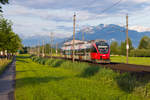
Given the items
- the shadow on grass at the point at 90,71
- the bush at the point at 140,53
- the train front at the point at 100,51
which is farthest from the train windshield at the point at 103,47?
the bush at the point at 140,53

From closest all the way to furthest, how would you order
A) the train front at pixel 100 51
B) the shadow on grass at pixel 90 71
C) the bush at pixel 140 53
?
1. the shadow on grass at pixel 90 71
2. the train front at pixel 100 51
3. the bush at pixel 140 53

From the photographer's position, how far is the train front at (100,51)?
114 feet

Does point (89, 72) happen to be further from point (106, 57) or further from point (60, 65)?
point (106, 57)

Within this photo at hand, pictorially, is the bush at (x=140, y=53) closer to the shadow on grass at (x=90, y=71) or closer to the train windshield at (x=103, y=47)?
the train windshield at (x=103, y=47)

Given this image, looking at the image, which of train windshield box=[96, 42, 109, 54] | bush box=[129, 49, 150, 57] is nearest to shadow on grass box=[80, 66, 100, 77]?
train windshield box=[96, 42, 109, 54]

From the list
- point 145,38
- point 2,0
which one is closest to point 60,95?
point 2,0

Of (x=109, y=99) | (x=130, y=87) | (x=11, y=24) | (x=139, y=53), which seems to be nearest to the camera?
(x=109, y=99)

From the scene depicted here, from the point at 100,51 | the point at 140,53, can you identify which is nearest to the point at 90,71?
the point at 100,51

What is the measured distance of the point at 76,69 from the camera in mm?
24109

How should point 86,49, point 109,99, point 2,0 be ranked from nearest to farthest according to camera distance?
point 109,99
point 2,0
point 86,49

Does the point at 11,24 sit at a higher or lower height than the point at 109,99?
higher

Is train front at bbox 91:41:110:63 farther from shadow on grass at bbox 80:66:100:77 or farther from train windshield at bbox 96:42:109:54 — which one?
shadow on grass at bbox 80:66:100:77

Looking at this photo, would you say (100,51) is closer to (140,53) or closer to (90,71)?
(90,71)

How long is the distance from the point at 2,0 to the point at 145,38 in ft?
415
